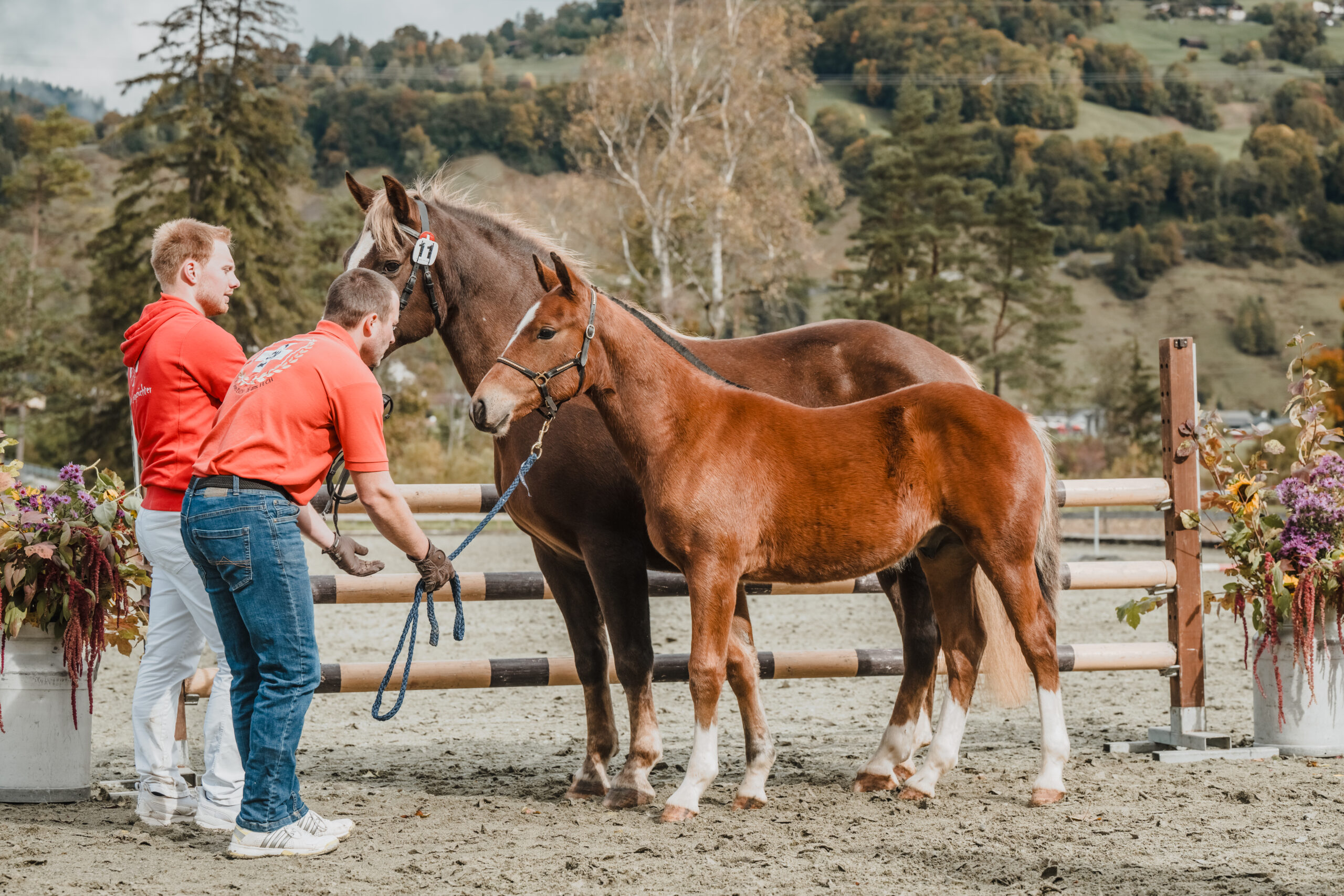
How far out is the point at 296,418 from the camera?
3684 millimetres

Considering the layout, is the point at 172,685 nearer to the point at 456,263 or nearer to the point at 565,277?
the point at 456,263

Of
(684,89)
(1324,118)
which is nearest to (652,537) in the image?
(684,89)

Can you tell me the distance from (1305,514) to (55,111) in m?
75.0

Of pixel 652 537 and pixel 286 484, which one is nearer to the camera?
pixel 286 484

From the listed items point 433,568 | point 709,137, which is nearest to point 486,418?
point 433,568

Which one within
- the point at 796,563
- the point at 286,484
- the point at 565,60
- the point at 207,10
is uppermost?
the point at 565,60

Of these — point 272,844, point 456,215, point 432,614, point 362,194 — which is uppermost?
point 362,194

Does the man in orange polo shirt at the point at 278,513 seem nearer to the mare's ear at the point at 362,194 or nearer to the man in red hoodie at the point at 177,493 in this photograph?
the man in red hoodie at the point at 177,493

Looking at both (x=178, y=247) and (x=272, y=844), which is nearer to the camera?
(x=272, y=844)

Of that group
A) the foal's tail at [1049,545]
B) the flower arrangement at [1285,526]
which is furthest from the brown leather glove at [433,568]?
the flower arrangement at [1285,526]

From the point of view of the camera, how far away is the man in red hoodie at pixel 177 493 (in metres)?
4.15

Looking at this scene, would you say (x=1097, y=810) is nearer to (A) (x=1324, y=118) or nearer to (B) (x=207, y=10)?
(B) (x=207, y=10)

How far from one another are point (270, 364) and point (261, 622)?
0.85 m

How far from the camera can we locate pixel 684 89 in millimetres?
32188
